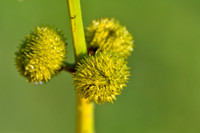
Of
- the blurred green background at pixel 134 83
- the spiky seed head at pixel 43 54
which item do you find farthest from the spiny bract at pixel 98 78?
the blurred green background at pixel 134 83

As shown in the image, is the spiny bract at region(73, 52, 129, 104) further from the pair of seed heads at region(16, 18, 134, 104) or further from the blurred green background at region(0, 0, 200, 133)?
the blurred green background at region(0, 0, 200, 133)

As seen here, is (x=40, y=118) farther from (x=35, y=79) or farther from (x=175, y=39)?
(x=175, y=39)

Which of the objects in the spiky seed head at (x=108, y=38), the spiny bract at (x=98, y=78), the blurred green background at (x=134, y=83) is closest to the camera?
the spiny bract at (x=98, y=78)

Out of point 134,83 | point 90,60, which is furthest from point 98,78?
point 134,83

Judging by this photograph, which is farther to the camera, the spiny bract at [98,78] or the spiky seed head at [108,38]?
the spiky seed head at [108,38]

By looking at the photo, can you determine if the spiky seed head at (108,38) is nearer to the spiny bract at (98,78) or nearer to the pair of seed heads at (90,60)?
the pair of seed heads at (90,60)

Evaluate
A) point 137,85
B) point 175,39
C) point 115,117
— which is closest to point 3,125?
point 115,117

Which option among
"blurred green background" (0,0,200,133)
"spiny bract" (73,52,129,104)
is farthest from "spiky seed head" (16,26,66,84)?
"blurred green background" (0,0,200,133)
